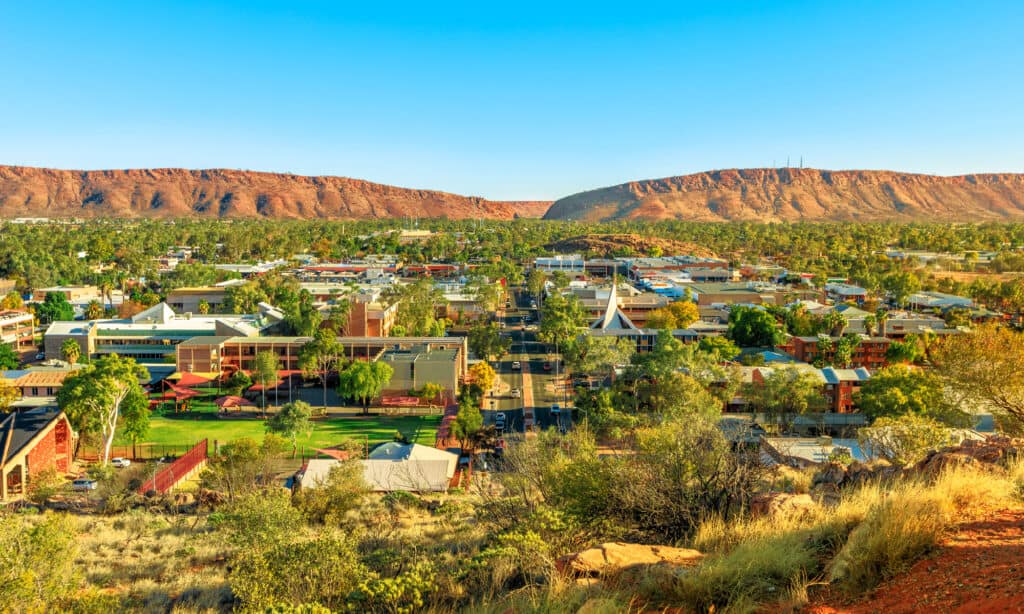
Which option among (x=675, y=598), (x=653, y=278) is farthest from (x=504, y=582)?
(x=653, y=278)

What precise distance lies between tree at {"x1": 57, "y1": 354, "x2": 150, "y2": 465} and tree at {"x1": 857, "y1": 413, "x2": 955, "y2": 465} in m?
29.3

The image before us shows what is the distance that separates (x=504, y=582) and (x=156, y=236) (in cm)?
15041

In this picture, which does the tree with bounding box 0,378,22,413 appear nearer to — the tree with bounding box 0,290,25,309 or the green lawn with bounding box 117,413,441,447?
the green lawn with bounding box 117,413,441,447

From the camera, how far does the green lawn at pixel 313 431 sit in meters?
35.7

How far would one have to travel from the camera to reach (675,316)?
206 ft

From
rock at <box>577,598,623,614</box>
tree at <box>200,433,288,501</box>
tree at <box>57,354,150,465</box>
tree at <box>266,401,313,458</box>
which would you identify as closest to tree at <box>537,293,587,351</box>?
tree at <box>266,401,313,458</box>

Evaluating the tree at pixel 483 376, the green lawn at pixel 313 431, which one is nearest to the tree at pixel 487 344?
the tree at pixel 483 376

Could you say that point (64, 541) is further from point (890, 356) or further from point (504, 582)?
point (890, 356)

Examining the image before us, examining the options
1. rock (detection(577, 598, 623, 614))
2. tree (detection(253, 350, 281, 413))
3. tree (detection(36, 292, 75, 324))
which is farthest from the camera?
tree (detection(36, 292, 75, 324))

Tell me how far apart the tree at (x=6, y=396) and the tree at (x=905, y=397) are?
127 ft

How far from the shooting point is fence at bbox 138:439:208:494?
88.1 feet

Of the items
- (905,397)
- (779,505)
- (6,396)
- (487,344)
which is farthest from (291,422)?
(905,397)

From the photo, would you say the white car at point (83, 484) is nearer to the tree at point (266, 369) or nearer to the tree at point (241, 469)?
the tree at point (241, 469)

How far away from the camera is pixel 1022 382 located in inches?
703
